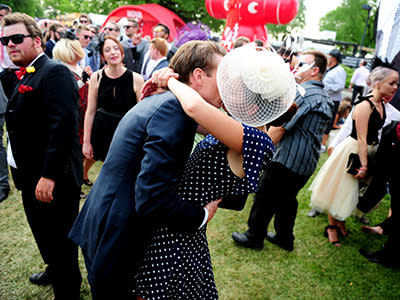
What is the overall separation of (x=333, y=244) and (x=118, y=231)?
321cm

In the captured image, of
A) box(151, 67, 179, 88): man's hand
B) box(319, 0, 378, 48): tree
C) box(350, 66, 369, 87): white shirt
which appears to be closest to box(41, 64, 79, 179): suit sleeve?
box(151, 67, 179, 88): man's hand

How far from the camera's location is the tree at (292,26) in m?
40.6

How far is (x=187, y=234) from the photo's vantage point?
133 centimetres

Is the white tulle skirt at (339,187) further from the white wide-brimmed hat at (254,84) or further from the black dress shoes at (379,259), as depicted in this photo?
the white wide-brimmed hat at (254,84)

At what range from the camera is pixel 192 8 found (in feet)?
66.8

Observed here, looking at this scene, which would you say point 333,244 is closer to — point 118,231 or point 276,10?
A: point 118,231

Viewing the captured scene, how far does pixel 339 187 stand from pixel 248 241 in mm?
1360

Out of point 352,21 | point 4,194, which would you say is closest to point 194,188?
point 4,194

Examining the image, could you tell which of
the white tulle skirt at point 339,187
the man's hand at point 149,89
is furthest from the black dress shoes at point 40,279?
the white tulle skirt at point 339,187

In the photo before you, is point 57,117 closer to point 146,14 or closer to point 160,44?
point 160,44

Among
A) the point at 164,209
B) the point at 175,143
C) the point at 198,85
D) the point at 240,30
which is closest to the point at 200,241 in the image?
the point at 164,209

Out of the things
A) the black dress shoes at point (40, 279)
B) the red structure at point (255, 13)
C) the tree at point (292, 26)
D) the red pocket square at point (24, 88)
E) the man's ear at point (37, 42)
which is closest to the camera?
the red pocket square at point (24, 88)

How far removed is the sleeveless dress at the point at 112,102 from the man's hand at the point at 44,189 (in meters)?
1.39

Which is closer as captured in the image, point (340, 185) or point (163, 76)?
point (163, 76)
